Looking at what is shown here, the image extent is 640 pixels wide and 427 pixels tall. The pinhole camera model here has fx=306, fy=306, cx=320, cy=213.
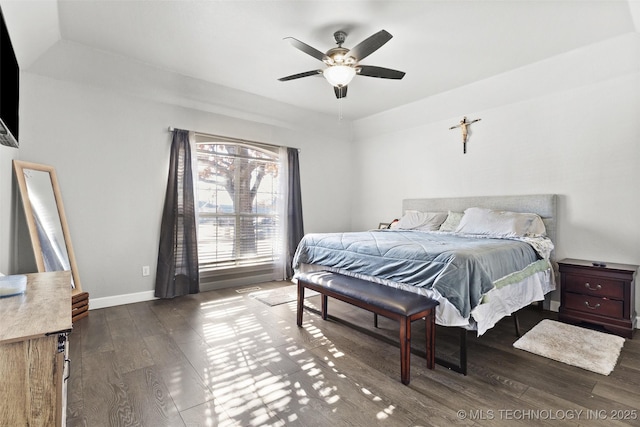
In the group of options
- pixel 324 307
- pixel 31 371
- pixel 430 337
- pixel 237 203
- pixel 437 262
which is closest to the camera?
pixel 31 371

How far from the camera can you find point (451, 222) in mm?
4133

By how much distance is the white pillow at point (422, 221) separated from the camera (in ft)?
14.1

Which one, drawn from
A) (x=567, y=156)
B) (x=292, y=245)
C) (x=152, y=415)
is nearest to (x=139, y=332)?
(x=152, y=415)

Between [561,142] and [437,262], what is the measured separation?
2.57 meters

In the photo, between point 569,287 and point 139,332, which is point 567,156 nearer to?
point 569,287

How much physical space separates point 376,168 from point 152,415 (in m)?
4.80

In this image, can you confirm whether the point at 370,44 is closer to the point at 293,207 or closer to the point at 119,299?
the point at 293,207

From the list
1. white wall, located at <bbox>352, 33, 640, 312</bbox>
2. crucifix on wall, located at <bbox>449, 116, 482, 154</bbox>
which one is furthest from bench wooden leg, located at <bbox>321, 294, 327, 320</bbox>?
crucifix on wall, located at <bbox>449, 116, 482, 154</bbox>

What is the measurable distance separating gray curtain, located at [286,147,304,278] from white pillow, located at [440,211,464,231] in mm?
2190

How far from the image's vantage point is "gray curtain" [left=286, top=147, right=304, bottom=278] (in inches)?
195

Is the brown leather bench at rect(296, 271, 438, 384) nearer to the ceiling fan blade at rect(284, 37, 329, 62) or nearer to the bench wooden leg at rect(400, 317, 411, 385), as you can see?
the bench wooden leg at rect(400, 317, 411, 385)

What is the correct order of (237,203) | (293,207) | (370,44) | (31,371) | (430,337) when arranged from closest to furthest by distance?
(31,371)
(430,337)
(370,44)
(237,203)
(293,207)

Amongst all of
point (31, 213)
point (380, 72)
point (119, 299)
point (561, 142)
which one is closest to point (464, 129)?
point (561, 142)

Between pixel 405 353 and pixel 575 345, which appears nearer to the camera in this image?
pixel 405 353
